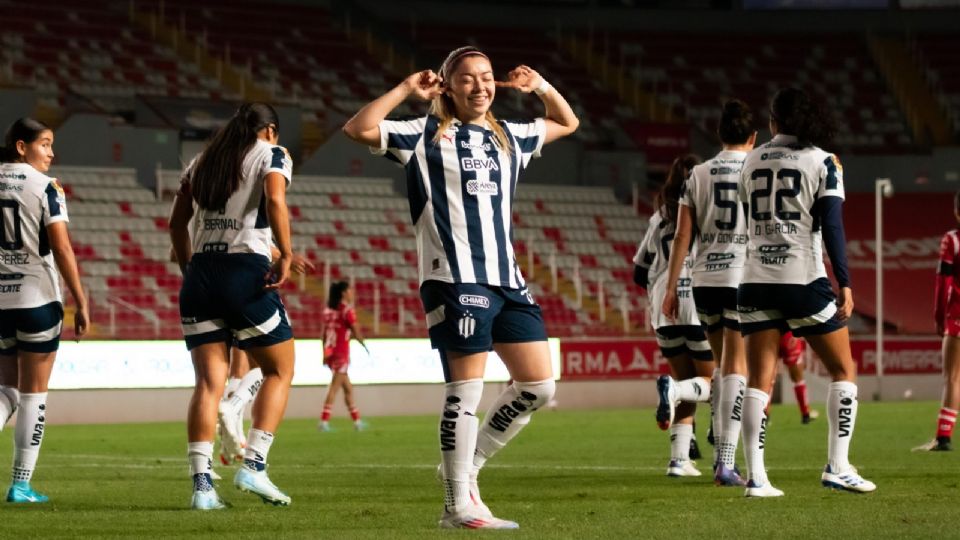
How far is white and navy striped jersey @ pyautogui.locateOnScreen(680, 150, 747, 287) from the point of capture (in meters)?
9.81

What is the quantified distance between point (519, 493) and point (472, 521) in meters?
2.36

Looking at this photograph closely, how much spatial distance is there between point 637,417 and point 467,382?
598 inches

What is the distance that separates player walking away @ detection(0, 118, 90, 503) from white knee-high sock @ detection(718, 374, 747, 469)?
371cm

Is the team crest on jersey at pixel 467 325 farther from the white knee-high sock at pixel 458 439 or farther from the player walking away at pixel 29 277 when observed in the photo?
the player walking away at pixel 29 277

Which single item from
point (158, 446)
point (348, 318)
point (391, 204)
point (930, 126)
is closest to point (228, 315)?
point (158, 446)

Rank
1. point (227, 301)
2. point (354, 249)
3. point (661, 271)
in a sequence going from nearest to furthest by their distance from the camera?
point (227, 301), point (661, 271), point (354, 249)

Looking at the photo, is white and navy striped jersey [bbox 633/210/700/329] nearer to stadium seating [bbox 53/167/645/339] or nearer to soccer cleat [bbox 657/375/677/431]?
soccer cleat [bbox 657/375/677/431]

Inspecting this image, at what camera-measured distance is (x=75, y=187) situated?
2959 cm

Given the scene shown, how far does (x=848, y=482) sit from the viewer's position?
28.9 ft

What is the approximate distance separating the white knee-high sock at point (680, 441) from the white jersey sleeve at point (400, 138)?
4.33 meters

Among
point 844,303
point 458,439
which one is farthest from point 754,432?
point 458,439

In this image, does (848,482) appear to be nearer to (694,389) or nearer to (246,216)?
(694,389)

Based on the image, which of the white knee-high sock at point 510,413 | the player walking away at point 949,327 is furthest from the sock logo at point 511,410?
the player walking away at point 949,327

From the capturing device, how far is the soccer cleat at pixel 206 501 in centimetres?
816
